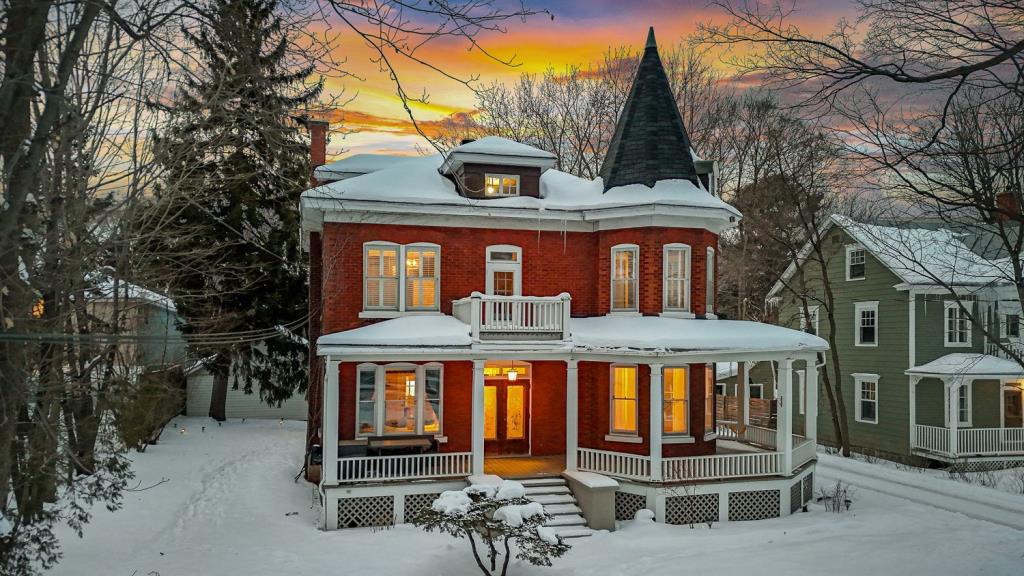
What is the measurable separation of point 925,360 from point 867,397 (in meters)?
2.84

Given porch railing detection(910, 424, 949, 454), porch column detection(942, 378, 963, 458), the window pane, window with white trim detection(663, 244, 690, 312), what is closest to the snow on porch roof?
window with white trim detection(663, 244, 690, 312)

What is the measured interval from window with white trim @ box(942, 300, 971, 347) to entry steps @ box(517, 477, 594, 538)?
17465 millimetres

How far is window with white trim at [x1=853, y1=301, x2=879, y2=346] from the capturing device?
2611 cm

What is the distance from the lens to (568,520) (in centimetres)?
1412

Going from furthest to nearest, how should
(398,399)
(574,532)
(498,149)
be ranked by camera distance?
1. (498,149)
2. (398,399)
3. (574,532)

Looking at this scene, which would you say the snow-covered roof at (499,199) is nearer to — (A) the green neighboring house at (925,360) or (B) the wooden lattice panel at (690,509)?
(B) the wooden lattice panel at (690,509)

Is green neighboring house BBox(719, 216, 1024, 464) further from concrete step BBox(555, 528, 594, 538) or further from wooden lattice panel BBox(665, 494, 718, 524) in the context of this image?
concrete step BBox(555, 528, 594, 538)

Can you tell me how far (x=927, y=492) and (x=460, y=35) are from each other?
60.7ft

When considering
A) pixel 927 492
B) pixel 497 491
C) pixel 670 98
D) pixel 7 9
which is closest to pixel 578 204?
pixel 670 98

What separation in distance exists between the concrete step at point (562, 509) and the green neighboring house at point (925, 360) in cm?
1153

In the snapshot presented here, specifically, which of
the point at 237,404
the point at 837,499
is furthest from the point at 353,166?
the point at 237,404

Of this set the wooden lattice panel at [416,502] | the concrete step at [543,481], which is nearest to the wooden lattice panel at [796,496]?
the concrete step at [543,481]

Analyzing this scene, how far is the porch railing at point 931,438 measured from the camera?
23.3 meters

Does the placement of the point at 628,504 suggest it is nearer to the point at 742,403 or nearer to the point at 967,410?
the point at 742,403
